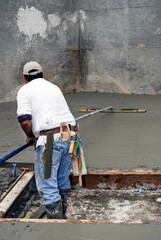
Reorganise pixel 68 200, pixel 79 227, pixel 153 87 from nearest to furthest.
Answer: pixel 79 227
pixel 68 200
pixel 153 87

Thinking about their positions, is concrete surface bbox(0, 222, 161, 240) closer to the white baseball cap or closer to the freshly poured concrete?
the freshly poured concrete

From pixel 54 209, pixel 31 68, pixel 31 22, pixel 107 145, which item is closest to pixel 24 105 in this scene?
pixel 31 68

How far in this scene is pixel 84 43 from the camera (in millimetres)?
8820

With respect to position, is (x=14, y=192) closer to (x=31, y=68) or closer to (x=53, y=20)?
(x=31, y=68)

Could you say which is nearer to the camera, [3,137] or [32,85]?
[32,85]

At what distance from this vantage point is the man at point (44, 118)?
2637 millimetres

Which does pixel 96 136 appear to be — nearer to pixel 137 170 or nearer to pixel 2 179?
pixel 137 170

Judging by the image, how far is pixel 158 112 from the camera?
252 inches

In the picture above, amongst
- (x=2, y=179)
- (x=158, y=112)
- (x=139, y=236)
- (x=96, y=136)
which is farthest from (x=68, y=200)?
(x=158, y=112)

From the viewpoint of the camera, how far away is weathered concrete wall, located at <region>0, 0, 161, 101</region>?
753 centimetres

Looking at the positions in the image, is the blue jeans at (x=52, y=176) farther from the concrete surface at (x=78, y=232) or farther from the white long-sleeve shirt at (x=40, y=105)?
the concrete surface at (x=78, y=232)

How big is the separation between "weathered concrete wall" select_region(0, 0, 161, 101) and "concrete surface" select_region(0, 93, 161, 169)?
907 mm

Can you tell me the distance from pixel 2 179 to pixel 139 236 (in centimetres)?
188

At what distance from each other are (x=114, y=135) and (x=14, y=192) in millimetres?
2307
